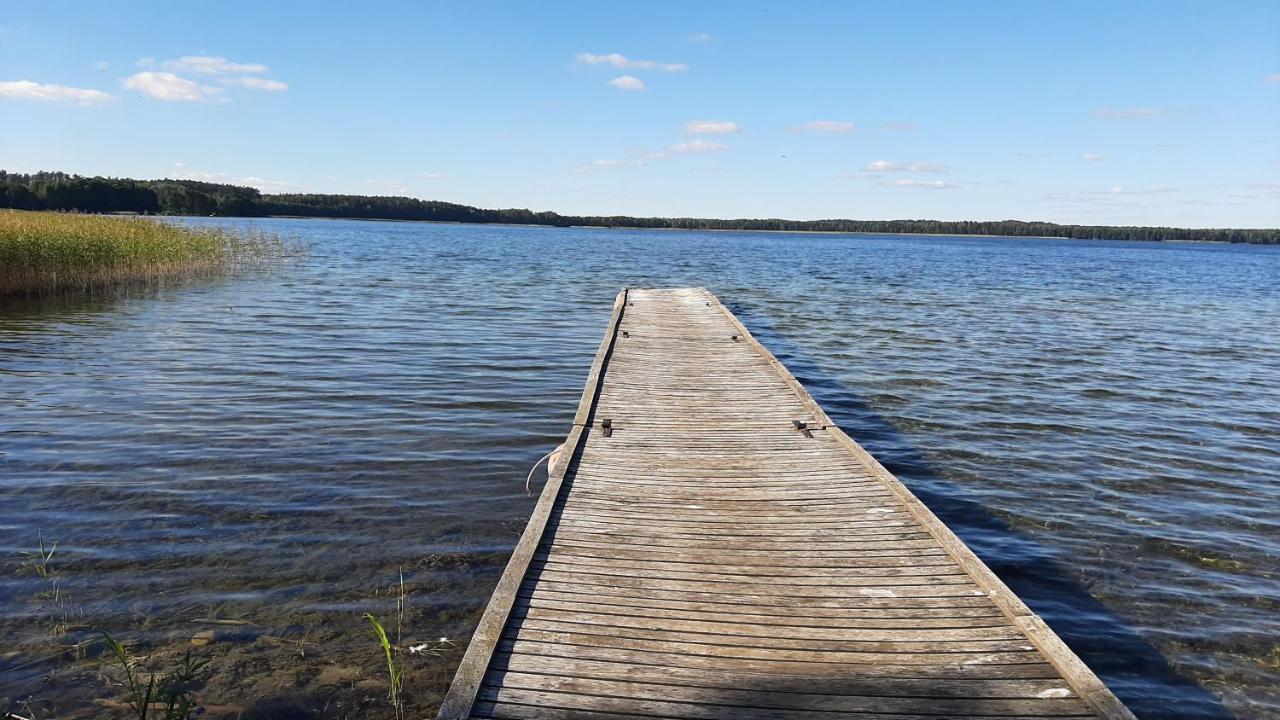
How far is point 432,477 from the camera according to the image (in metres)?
8.84

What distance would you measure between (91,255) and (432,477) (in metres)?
19.8

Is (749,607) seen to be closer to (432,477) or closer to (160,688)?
(160,688)

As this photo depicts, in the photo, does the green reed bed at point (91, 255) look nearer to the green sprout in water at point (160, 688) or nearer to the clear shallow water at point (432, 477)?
the clear shallow water at point (432, 477)

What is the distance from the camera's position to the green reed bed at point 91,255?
68.0ft

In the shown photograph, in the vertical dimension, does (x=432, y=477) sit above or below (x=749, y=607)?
below

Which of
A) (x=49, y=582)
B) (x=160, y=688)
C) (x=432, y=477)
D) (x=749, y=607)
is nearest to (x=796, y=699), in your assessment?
(x=749, y=607)

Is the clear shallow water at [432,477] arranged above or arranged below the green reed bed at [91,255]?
below

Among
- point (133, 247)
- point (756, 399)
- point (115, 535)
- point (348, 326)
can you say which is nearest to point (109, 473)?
point (115, 535)

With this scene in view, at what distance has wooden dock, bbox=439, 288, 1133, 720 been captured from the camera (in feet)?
12.9

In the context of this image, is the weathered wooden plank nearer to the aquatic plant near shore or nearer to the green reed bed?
the aquatic plant near shore

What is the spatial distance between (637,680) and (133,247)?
26.7m

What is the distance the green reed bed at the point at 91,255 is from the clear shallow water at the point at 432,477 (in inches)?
41.5

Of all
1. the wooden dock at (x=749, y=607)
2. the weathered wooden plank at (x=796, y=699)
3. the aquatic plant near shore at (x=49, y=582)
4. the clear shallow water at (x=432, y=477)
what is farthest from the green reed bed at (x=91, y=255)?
the weathered wooden plank at (x=796, y=699)

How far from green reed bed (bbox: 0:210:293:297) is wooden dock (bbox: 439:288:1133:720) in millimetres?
19753
